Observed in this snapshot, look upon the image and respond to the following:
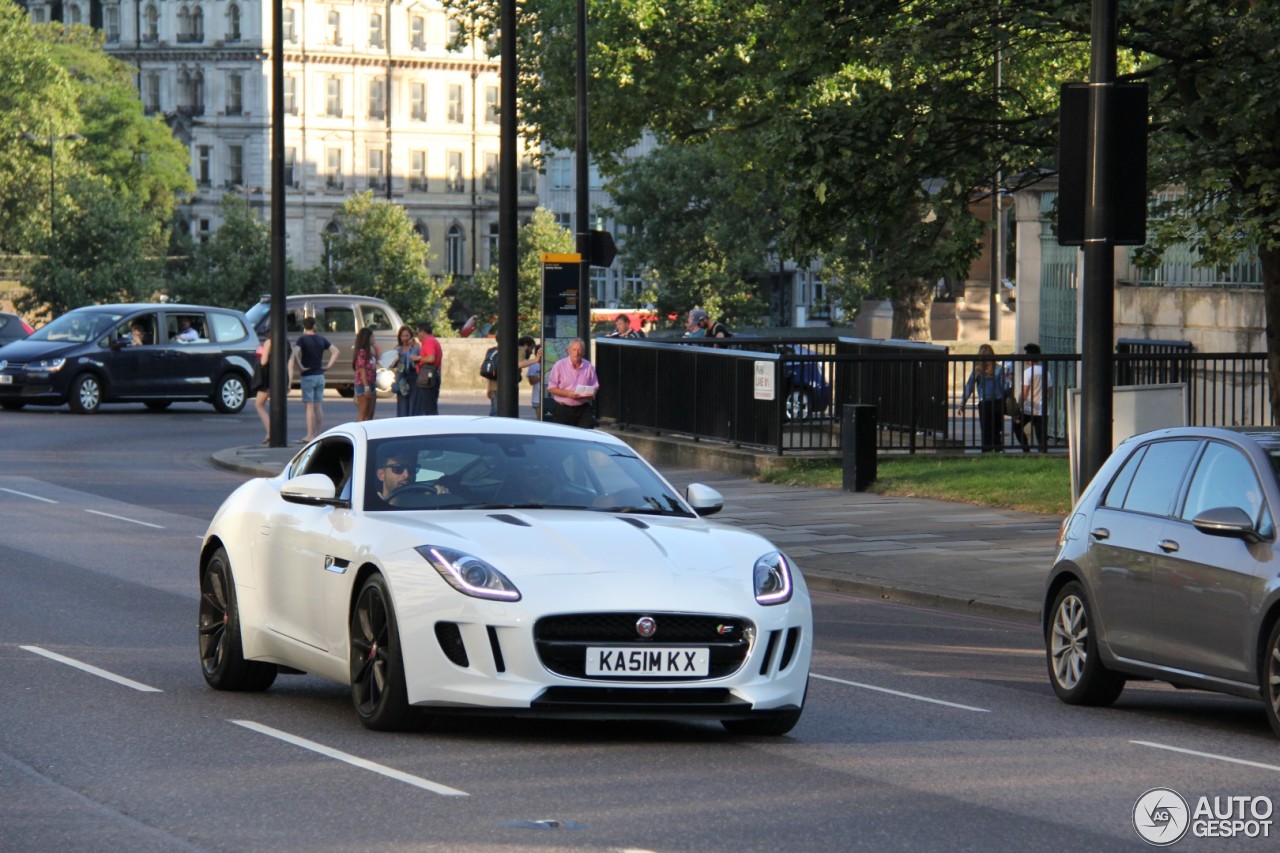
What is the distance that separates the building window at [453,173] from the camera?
139625mm

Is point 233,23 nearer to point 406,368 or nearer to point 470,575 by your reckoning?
point 406,368

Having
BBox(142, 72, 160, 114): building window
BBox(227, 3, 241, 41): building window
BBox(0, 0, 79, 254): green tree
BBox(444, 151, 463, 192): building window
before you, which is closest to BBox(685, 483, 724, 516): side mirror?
BBox(0, 0, 79, 254): green tree

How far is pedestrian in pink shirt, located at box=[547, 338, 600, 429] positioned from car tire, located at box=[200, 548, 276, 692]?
600 inches

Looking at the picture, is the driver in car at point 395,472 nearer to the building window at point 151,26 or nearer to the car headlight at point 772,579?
the car headlight at point 772,579

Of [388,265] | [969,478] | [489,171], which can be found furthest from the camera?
[489,171]

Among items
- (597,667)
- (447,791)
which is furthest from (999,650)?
(447,791)

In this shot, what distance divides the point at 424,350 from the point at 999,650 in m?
19.3

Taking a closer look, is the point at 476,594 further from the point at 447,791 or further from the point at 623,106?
the point at 623,106

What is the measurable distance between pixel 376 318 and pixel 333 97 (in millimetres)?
87763

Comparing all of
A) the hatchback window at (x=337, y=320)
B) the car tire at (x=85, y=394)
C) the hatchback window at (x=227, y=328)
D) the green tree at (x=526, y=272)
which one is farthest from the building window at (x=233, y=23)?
the car tire at (x=85, y=394)

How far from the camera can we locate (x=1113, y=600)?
443 inches

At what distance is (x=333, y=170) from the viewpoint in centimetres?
13425

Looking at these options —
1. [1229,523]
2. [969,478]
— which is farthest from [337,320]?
[1229,523]

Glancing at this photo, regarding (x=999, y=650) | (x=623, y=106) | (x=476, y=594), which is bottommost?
(x=999, y=650)
